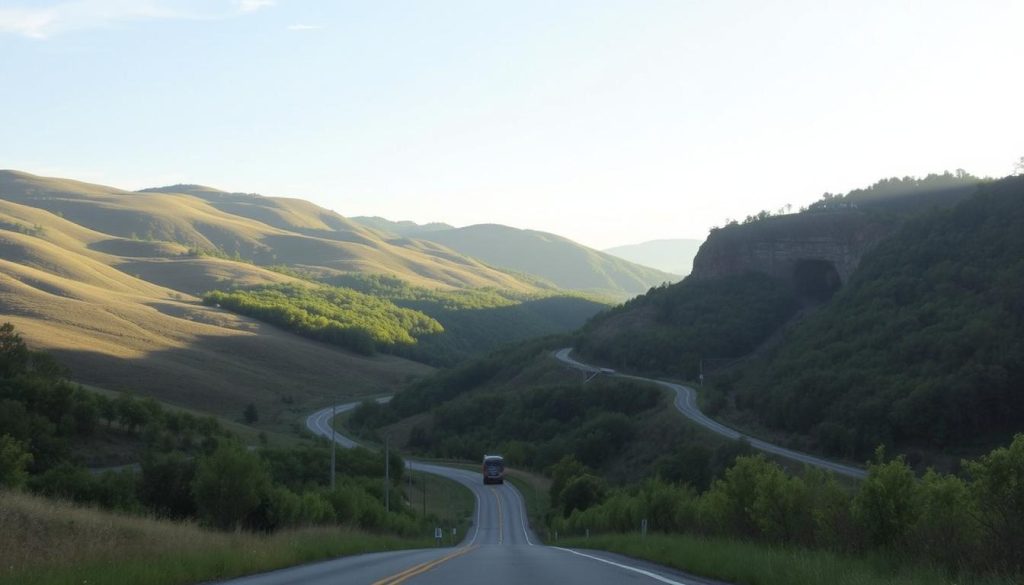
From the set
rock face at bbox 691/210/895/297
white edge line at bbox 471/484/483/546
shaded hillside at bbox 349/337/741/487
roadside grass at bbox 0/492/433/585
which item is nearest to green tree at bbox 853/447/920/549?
roadside grass at bbox 0/492/433/585

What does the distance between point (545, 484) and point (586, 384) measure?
1636 cm

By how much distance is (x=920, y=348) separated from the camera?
6900 centimetres

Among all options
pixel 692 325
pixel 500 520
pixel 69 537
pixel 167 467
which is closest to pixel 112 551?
pixel 69 537

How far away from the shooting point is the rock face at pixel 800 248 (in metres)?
111

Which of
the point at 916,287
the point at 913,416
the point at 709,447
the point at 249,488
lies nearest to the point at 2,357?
the point at 249,488

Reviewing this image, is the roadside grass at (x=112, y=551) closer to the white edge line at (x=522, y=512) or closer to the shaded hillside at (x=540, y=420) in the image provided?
the white edge line at (x=522, y=512)

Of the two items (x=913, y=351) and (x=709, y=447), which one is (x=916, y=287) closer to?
(x=913, y=351)

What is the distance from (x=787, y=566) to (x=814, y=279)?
11261 centimetres

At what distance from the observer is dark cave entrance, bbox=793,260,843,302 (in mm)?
119875

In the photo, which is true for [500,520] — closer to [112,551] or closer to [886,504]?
[112,551]

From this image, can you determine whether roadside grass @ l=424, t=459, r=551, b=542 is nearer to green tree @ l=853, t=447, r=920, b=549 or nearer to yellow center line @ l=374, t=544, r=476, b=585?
yellow center line @ l=374, t=544, r=476, b=585

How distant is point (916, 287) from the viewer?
262ft

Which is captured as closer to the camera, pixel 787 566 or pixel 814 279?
pixel 787 566

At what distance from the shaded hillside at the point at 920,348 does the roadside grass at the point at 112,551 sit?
48.9 metres
